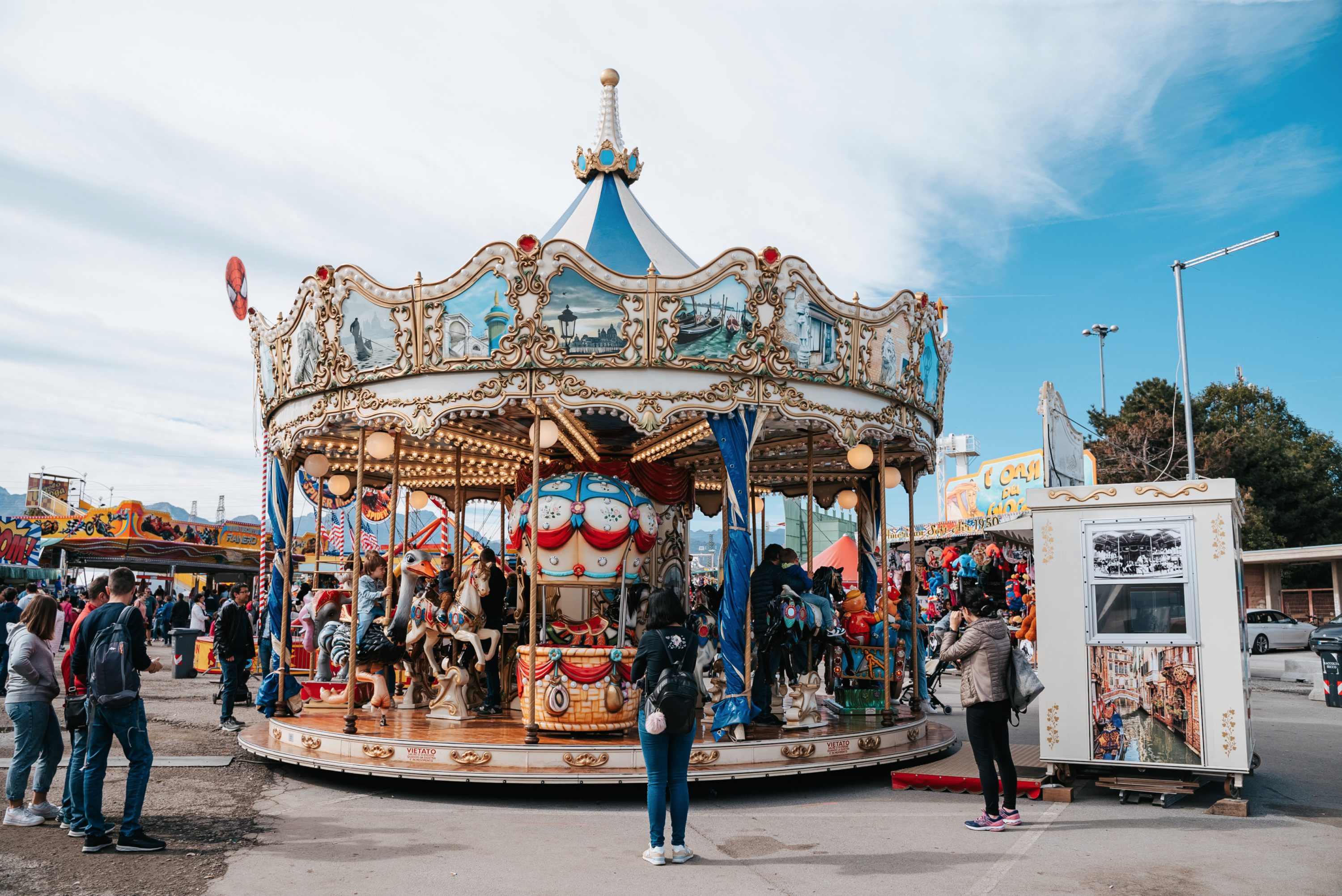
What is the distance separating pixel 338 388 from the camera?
10.3 metres

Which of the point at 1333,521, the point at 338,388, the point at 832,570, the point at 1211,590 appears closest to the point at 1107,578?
the point at 1211,590

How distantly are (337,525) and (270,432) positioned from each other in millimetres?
15795

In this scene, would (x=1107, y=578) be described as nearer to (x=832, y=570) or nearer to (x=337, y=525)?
(x=832, y=570)

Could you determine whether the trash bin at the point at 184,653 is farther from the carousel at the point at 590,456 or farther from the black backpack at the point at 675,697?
the black backpack at the point at 675,697

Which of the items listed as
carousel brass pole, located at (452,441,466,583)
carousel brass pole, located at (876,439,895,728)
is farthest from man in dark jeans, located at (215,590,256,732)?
carousel brass pole, located at (876,439,895,728)

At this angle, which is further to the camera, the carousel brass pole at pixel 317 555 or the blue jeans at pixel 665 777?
the carousel brass pole at pixel 317 555

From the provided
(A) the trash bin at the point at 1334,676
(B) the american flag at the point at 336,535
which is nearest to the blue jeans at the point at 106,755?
(A) the trash bin at the point at 1334,676

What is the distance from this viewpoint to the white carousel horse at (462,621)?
10.5 metres

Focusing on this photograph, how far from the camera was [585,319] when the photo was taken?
9406 millimetres

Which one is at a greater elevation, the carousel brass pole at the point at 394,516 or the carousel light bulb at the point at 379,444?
the carousel light bulb at the point at 379,444

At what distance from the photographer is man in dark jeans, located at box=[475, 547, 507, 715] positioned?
422 inches

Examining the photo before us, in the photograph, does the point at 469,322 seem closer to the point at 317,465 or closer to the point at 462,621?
the point at 462,621

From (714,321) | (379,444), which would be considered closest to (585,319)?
(714,321)

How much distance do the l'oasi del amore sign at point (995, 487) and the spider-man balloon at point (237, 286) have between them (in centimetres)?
2494
